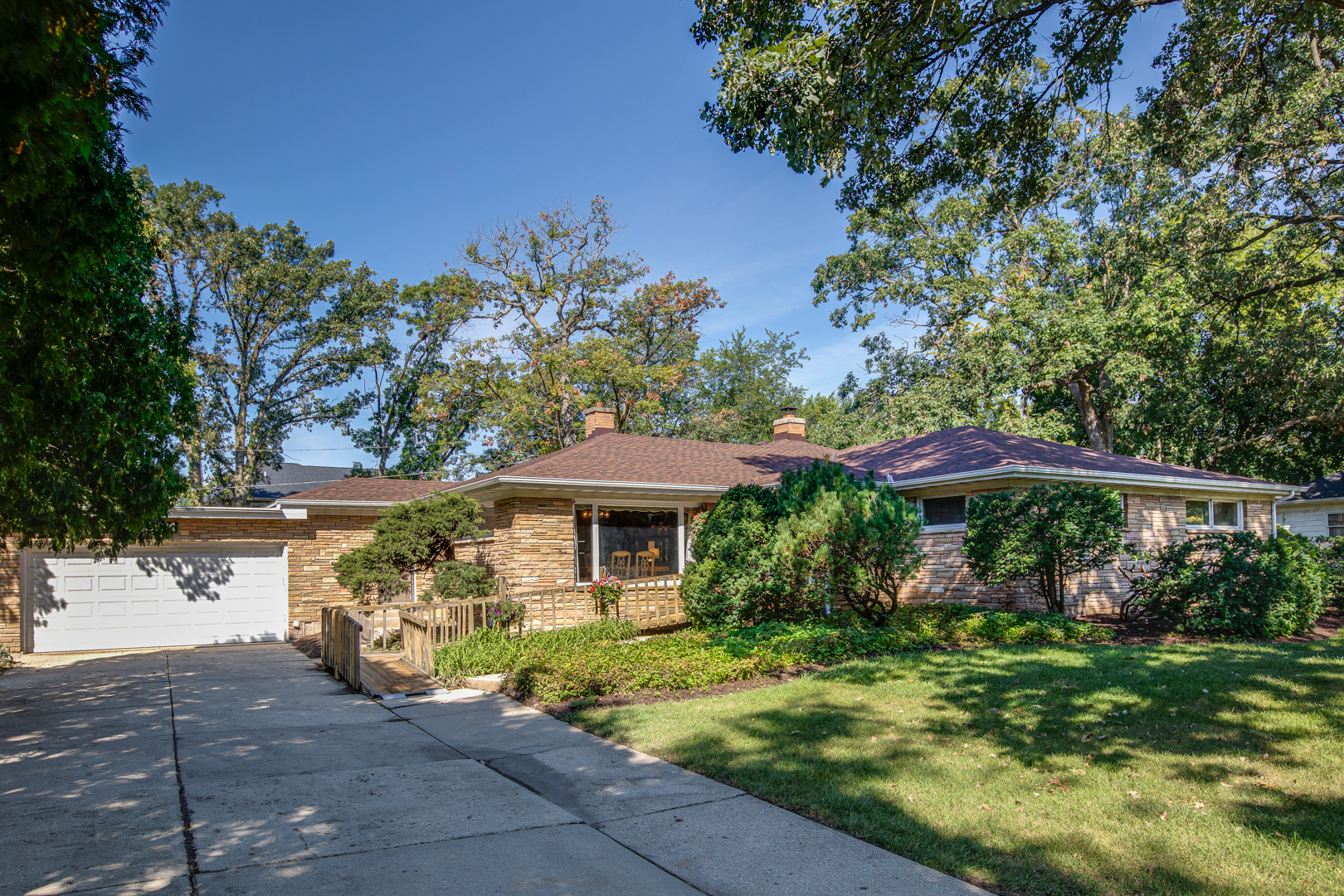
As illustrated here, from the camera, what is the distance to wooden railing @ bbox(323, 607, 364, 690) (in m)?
9.77

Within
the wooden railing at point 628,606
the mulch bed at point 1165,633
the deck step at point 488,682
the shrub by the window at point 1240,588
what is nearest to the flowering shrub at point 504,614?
the wooden railing at point 628,606

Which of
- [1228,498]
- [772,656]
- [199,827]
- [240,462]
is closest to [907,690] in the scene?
[772,656]

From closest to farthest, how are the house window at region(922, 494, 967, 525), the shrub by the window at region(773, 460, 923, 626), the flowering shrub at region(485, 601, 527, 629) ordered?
the shrub by the window at region(773, 460, 923, 626)
the flowering shrub at region(485, 601, 527, 629)
the house window at region(922, 494, 967, 525)

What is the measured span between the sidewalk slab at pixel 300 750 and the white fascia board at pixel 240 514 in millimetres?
9769

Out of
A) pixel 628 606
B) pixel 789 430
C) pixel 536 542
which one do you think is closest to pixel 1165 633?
pixel 628 606

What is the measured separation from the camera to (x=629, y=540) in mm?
15164

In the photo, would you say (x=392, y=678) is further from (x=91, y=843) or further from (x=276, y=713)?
(x=91, y=843)

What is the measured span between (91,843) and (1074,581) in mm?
13713

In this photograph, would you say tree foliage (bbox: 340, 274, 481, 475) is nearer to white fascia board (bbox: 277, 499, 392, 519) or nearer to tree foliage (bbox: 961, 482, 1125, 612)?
white fascia board (bbox: 277, 499, 392, 519)

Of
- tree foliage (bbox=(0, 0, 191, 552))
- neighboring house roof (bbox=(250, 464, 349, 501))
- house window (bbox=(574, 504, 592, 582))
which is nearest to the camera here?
tree foliage (bbox=(0, 0, 191, 552))

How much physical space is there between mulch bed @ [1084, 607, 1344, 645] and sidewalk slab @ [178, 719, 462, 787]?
8926 mm

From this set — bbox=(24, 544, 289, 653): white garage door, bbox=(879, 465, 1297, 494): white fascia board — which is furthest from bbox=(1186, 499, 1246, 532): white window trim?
bbox=(24, 544, 289, 653): white garage door

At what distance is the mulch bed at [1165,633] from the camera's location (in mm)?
10047

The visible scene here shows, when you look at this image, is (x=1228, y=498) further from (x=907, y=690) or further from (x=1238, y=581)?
(x=907, y=690)
